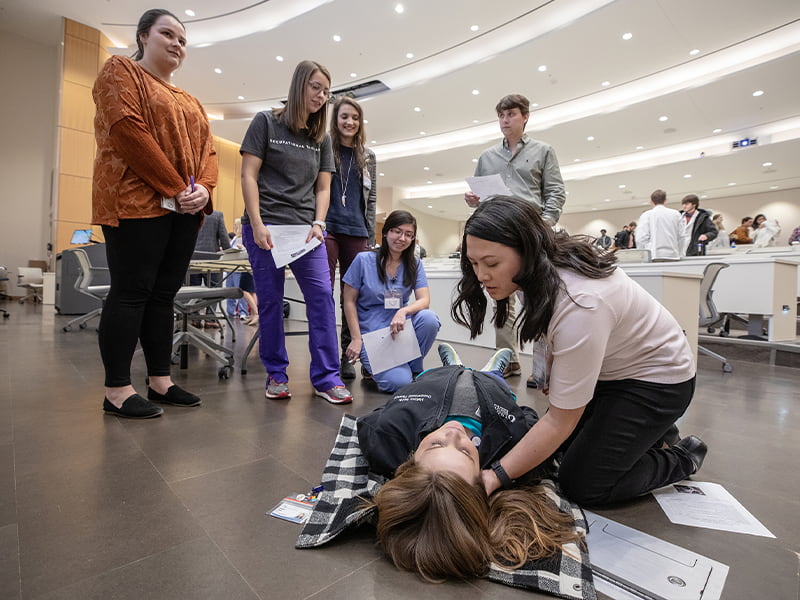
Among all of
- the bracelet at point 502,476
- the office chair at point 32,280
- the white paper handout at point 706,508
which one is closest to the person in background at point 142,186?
the bracelet at point 502,476

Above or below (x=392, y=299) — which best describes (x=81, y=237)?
above

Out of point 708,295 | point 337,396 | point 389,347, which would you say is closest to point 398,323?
point 389,347

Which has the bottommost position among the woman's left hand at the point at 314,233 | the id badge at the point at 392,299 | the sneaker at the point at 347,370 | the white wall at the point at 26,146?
the sneaker at the point at 347,370

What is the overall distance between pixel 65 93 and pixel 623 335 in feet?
30.4

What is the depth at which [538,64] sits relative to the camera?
22.6 ft

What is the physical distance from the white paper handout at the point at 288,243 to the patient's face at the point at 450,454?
1.14 m

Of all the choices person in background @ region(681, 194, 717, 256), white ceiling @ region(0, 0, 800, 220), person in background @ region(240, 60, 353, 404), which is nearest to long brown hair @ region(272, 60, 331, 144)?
person in background @ region(240, 60, 353, 404)

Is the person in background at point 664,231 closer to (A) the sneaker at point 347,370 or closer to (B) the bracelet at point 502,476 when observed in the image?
(A) the sneaker at point 347,370

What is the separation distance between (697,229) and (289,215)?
5.95m

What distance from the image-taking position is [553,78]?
24.0ft

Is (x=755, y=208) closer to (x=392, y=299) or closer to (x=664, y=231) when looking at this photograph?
(x=664, y=231)

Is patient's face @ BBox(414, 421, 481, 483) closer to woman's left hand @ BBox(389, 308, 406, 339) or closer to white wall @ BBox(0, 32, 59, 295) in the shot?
woman's left hand @ BBox(389, 308, 406, 339)

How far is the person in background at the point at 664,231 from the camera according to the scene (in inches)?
182

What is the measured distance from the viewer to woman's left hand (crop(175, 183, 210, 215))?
149 cm
